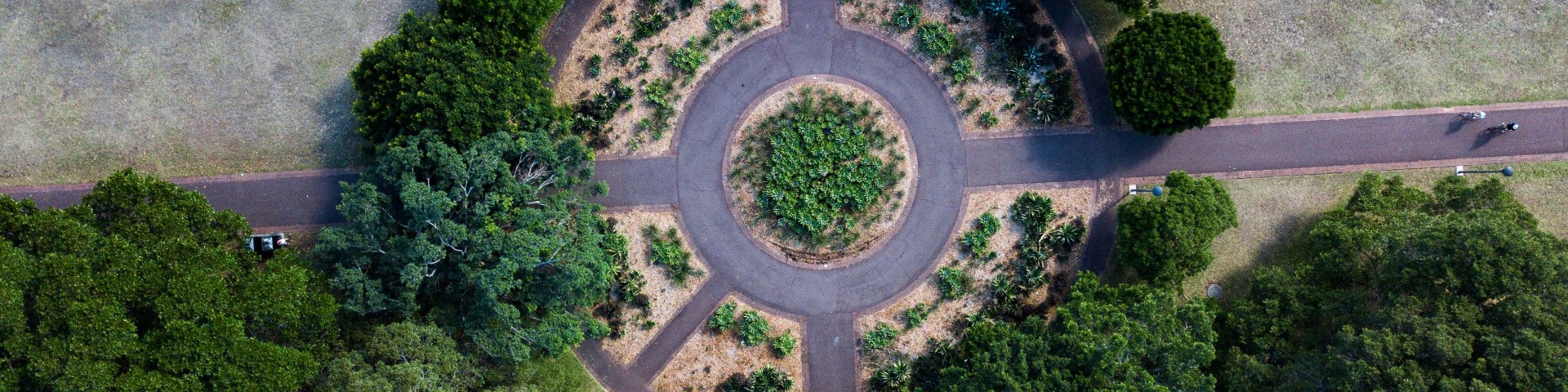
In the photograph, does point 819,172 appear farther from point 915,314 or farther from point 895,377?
point 895,377

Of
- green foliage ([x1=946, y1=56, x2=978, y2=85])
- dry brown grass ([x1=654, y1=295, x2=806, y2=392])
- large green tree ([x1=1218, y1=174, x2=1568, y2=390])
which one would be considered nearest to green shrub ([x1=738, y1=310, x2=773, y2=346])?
dry brown grass ([x1=654, y1=295, x2=806, y2=392])

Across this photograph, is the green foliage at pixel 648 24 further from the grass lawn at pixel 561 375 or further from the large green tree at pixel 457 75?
the grass lawn at pixel 561 375

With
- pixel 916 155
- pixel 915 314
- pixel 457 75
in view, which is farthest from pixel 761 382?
pixel 457 75

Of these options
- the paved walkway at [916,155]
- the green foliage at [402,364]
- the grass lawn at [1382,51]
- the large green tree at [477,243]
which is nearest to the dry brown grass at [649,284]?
the paved walkway at [916,155]

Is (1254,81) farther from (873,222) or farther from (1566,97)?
(873,222)

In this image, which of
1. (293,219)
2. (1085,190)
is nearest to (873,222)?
(1085,190)

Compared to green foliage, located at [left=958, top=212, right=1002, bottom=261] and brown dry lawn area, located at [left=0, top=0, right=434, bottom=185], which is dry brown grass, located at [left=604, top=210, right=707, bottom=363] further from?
brown dry lawn area, located at [left=0, top=0, right=434, bottom=185]
